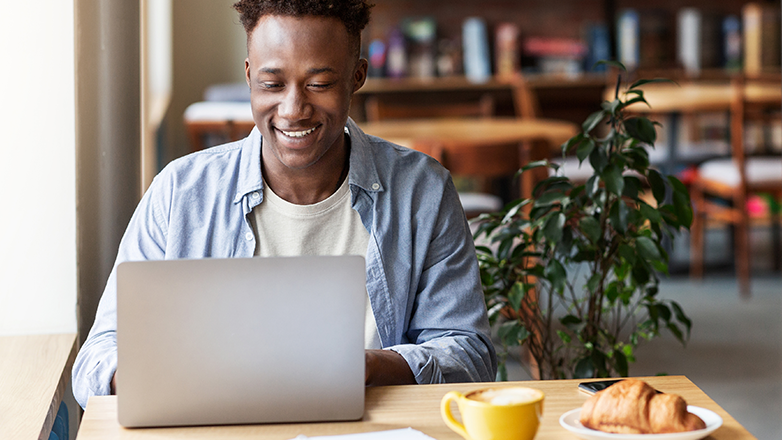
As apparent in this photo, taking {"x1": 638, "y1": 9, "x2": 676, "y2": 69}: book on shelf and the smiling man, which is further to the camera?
{"x1": 638, "y1": 9, "x2": 676, "y2": 69}: book on shelf

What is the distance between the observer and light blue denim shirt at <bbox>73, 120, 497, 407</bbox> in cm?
125

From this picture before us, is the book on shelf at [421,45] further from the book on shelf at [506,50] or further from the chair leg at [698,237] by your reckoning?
the chair leg at [698,237]

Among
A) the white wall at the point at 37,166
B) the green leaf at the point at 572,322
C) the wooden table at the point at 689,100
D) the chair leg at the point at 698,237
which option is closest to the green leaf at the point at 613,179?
the green leaf at the point at 572,322

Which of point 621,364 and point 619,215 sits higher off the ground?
point 619,215

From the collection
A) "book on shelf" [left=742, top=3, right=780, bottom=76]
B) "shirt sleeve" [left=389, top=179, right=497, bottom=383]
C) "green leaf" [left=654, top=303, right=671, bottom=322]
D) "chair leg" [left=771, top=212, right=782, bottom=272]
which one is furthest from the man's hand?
"book on shelf" [left=742, top=3, right=780, bottom=76]

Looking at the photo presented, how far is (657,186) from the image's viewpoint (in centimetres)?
166

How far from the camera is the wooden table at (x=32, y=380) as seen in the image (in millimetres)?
1132

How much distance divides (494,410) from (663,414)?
18 cm

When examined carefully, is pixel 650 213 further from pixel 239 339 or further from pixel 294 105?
pixel 239 339

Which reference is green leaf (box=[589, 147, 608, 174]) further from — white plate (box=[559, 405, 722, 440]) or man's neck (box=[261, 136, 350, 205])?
white plate (box=[559, 405, 722, 440])

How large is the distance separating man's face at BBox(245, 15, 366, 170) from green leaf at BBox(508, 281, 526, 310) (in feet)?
2.17

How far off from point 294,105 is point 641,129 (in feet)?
2.64

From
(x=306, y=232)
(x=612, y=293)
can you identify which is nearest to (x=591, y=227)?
(x=612, y=293)

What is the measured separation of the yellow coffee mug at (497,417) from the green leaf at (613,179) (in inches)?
34.6
